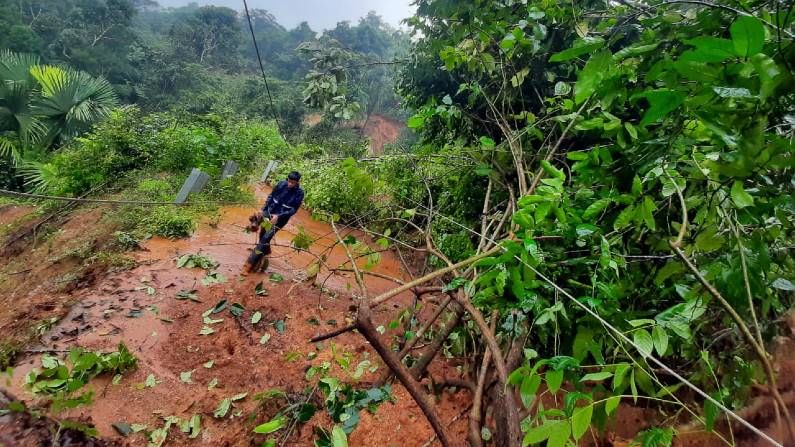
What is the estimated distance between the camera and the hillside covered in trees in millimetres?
969

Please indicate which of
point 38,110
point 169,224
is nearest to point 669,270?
point 169,224

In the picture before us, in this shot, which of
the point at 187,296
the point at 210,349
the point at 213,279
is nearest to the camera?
the point at 210,349

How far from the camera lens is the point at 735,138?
2.84ft

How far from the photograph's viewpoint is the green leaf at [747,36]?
66 centimetres

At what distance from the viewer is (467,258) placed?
6.98 feet

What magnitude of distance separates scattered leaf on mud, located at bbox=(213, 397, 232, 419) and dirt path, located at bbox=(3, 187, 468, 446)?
4cm

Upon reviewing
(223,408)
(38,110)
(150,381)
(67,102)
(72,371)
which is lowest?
(223,408)

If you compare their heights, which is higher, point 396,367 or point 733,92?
point 733,92

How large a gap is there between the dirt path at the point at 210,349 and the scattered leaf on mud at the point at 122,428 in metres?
0.03

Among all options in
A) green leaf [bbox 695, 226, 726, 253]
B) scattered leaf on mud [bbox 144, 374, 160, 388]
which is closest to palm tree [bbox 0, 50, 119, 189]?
scattered leaf on mud [bbox 144, 374, 160, 388]

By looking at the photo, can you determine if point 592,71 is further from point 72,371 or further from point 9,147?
point 9,147

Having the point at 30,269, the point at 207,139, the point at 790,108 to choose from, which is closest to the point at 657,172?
the point at 790,108

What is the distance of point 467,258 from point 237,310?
287 cm

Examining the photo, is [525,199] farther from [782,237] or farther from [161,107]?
[161,107]
